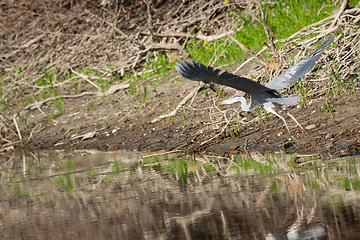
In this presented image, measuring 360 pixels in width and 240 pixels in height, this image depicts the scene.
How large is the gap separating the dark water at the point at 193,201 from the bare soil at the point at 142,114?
721 mm

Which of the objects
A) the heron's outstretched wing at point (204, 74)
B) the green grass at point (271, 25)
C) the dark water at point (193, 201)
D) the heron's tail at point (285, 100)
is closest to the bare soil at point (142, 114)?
the heron's tail at point (285, 100)

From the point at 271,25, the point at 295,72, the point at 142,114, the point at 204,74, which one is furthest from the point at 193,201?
the point at 271,25

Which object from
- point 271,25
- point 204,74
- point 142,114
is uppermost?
point 271,25

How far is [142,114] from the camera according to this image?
33.9 feet

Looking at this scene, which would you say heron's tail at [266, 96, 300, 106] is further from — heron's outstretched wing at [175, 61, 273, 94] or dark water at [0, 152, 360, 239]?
dark water at [0, 152, 360, 239]

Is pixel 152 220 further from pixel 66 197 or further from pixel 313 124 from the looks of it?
pixel 313 124

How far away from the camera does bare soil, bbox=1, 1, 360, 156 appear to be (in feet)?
23.2

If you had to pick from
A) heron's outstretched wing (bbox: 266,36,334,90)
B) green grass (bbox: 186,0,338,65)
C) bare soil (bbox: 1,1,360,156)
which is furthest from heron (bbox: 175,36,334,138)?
green grass (bbox: 186,0,338,65)

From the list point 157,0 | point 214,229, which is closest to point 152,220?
point 214,229

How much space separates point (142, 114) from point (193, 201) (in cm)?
570

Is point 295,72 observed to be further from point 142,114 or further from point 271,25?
point 271,25

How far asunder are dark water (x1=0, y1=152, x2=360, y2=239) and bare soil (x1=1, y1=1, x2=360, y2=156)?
2.37 feet

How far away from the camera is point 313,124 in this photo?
7141 mm

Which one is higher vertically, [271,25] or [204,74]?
[271,25]
